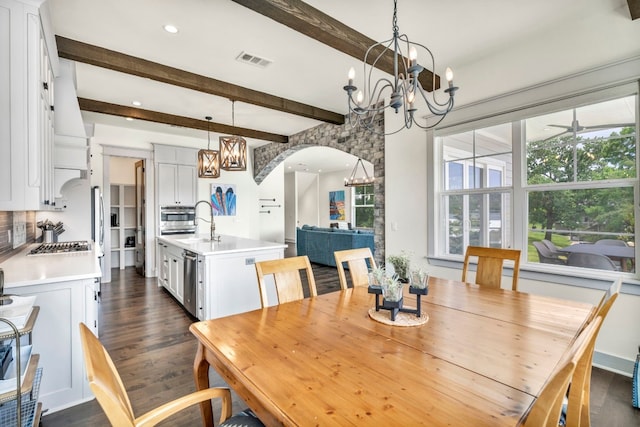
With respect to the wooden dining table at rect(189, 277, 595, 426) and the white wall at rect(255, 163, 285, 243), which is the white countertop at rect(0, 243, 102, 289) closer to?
the wooden dining table at rect(189, 277, 595, 426)

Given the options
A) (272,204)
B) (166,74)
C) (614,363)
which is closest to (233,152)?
(166,74)

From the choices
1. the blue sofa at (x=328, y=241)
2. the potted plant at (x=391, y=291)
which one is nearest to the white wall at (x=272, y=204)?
the blue sofa at (x=328, y=241)

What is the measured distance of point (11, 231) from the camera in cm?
302

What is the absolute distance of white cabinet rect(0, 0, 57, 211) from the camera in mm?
1703

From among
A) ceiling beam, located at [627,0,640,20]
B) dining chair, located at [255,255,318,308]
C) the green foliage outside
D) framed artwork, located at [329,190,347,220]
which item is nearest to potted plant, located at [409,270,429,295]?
dining chair, located at [255,255,318,308]

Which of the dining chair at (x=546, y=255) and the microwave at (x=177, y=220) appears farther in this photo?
the microwave at (x=177, y=220)

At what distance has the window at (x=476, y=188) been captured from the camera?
3275mm

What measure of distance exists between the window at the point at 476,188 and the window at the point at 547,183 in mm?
10

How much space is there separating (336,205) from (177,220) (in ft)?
23.5

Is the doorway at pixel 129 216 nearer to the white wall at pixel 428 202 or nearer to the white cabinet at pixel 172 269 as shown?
the white cabinet at pixel 172 269

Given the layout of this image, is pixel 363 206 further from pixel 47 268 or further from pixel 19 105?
pixel 19 105

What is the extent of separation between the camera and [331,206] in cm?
1275

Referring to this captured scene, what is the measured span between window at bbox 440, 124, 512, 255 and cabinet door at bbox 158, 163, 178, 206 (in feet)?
17.0

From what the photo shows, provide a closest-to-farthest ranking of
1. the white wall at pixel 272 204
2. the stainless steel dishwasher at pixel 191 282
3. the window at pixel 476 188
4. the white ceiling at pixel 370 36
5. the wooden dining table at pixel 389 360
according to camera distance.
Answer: the wooden dining table at pixel 389 360 < the white ceiling at pixel 370 36 < the window at pixel 476 188 < the stainless steel dishwasher at pixel 191 282 < the white wall at pixel 272 204
